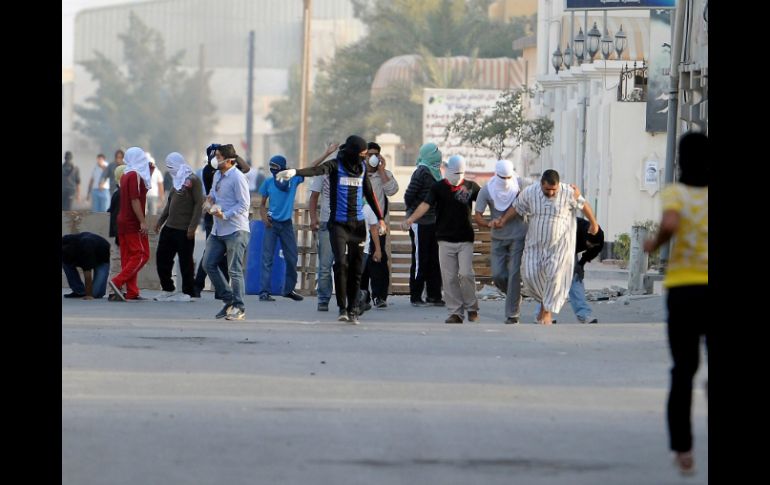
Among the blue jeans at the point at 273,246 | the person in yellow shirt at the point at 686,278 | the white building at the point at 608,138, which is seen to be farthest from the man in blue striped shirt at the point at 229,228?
the white building at the point at 608,138

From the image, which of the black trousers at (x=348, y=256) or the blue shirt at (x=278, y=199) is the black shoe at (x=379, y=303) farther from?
the black trousers at (x=348, y=256)

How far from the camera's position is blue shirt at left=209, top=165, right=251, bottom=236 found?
55.2 ft

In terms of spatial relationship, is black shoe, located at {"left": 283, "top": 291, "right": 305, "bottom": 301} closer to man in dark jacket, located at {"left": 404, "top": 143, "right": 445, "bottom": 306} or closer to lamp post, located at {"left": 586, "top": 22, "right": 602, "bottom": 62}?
man in dark jacket, located at {"left": 404, "top": 143, "right": 445, "bottom": 306}

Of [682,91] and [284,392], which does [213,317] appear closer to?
[284,392]

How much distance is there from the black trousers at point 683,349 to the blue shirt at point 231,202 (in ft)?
27.3

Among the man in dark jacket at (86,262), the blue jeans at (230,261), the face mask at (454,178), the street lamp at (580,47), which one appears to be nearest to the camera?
the blue jeans at (230,261)

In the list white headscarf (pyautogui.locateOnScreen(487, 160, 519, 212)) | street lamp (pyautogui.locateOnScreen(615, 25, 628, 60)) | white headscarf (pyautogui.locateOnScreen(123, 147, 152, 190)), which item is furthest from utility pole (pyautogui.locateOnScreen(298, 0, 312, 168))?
white headscarf (pyautogui.locateOnScreen(487, 160, 519, 212))

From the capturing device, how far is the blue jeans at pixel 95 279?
66.1 ft

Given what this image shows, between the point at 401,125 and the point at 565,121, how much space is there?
3900 centimetres

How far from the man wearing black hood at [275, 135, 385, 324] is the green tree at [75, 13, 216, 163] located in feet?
414

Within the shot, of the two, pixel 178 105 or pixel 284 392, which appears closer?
pixel 284 392

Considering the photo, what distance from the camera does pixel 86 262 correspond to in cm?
1980
